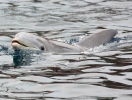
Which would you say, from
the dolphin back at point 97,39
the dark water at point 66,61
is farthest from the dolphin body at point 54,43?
the dark water at point 66,61

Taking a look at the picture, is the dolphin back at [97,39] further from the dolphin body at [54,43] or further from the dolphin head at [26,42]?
the dolphin head at [26,42]

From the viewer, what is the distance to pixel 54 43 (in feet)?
35.1

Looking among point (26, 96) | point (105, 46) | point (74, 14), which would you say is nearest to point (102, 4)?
point (74, 14)

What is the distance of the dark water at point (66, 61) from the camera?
25.0 feet

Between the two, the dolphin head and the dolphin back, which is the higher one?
the dolphin head

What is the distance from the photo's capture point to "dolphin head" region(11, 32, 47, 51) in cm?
985

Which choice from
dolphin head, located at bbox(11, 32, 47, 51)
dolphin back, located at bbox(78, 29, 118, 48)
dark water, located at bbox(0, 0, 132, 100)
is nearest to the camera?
dark water, located at bbox(0, 0, 132, 100)

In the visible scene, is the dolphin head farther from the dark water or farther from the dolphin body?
the dark water

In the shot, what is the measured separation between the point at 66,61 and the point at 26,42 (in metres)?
0.87

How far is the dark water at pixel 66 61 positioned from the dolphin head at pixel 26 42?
17 cm

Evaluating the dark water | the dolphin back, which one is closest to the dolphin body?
the dolphin back

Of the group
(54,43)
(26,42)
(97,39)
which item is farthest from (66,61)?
(97,39)

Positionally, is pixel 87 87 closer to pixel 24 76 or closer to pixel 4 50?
pixel 24 76

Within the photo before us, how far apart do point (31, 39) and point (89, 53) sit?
1285 mm
